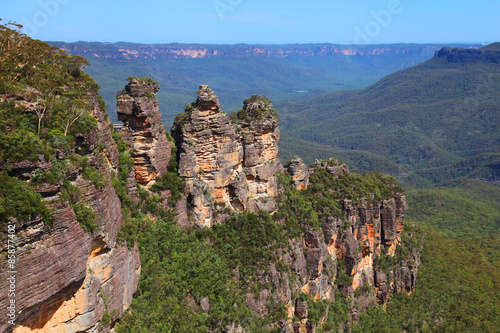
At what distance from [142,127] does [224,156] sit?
7856 mm

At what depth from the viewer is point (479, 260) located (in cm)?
5659

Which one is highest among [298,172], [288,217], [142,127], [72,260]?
[142,127]

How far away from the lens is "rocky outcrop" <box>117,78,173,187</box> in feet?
97.6

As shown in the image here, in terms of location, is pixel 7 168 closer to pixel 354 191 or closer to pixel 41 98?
pixel 41 98

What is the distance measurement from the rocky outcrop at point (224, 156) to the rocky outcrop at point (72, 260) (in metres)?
10.1

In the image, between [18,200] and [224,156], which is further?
[224,156]

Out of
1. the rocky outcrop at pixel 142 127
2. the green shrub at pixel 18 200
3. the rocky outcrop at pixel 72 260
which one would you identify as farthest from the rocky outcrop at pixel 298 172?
the green shrub at pixel 18 200

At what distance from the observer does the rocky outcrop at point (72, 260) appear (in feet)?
51.3

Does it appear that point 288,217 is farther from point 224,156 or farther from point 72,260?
point 72,260

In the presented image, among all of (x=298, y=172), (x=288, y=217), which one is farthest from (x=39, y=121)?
(x=298, y=172)

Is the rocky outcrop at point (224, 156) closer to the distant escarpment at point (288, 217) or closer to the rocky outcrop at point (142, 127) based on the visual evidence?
the distant escarpment at point (288, 217)

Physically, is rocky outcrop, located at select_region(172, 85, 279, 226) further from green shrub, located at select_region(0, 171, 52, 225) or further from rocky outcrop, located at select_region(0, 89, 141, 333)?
green shrub, located at select_region(0, 171, 52, 225)

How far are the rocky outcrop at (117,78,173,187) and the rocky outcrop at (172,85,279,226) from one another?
Result: 93.1 inches

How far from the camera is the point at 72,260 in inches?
690
